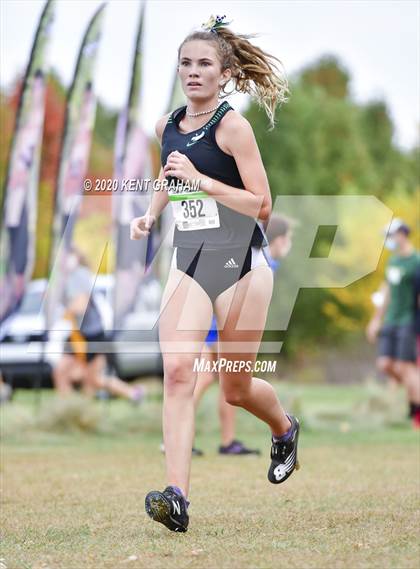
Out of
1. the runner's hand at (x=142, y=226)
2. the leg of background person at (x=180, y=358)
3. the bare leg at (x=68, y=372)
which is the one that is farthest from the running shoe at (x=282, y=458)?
the bare leg at (x=68, y=372)

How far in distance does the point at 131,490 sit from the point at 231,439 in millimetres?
2498

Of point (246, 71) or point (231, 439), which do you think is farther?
point (231, 439)

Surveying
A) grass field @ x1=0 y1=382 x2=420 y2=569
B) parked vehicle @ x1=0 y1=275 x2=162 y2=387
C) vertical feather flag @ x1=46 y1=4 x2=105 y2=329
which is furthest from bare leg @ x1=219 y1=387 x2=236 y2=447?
parked vehicle @ x1=0 y1=275 x2=162 y2=387

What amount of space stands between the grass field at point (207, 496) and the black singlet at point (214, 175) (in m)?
1.31

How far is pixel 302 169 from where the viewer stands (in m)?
40.2

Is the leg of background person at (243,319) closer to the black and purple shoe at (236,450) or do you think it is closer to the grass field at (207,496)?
the grass field at (207,496)

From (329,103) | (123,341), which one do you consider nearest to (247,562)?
(123,341)

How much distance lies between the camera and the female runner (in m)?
5.19

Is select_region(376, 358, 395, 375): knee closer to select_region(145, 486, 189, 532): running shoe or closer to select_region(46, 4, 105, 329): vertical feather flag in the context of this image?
select_region(46, 4, 105, 329): vertical feather flag

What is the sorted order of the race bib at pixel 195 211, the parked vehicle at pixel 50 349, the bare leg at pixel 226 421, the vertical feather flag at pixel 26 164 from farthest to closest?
the parked vehicle at pixel 50 349 < the vertical feather flag at pixel 26 164 < the bare leg at pixel 226 421 < the race bib at pixel 195 211

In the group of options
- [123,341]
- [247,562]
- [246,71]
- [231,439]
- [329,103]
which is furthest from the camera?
[329,103]

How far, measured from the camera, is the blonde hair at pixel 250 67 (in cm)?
549

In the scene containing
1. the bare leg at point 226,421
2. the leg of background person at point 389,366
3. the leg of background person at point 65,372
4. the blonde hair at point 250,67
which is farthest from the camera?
the leg of background person at point 65,372

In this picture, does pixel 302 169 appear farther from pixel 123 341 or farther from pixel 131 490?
pixel 131 490
